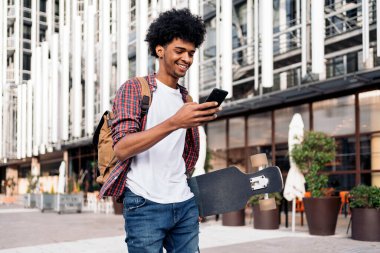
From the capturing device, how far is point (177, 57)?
229cm

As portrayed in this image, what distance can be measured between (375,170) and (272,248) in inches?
285

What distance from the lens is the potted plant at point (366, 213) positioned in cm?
893

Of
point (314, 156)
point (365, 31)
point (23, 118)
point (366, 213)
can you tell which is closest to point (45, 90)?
point (23, 118)

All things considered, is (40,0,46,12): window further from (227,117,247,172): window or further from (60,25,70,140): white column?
(227,117,247,172): window

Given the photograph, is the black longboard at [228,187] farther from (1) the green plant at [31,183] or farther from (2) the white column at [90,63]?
(1) the green plant at [31,183]

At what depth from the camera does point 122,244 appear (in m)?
9.21

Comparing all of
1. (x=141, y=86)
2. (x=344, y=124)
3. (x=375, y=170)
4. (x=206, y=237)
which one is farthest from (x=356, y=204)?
(x=141, y=86)

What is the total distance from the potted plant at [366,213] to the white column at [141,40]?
1169cm

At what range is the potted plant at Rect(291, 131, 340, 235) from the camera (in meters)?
Answer: 9.92

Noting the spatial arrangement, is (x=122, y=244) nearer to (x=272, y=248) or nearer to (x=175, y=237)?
(x=272, y=248)

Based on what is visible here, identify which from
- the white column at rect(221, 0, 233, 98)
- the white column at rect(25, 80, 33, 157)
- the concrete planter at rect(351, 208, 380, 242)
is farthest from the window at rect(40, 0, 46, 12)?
the concrete planter at rect(351, 208, 380, 242)

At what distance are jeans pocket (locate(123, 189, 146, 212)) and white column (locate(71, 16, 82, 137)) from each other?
2273cm

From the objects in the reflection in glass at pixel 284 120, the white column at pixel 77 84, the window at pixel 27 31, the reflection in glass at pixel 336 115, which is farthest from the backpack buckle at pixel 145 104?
the window at pixel 27 31

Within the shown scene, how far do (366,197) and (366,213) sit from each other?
28 cm
